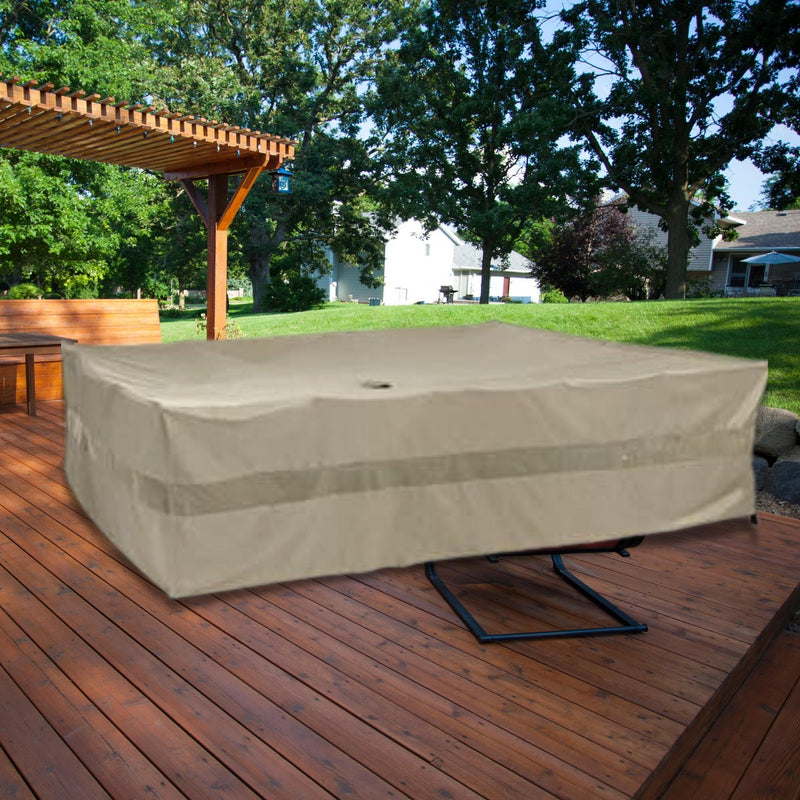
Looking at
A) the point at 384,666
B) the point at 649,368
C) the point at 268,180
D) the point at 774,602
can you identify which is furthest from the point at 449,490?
the point at 268,180

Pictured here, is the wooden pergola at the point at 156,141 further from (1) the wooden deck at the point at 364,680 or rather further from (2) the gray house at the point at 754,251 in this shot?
(2) the gray house at the point at 754,251

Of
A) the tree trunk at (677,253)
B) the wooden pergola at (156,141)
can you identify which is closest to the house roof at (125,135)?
the wooden pergola at (156,141)

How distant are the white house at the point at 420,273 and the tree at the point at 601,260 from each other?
1104 centimetres

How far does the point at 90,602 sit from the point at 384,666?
3.72 feet

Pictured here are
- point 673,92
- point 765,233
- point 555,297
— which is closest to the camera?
point 673,92

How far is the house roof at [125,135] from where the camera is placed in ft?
17.2

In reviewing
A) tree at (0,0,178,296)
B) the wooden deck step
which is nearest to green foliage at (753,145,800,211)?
tree at (0,0,178,296)

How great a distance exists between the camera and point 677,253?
16.9 metres

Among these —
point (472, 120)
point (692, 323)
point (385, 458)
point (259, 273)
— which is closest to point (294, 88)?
point (259, 273)

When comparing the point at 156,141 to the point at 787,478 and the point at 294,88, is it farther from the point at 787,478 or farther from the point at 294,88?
the point at 294,88

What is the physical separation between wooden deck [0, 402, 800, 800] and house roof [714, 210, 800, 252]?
25232 mm

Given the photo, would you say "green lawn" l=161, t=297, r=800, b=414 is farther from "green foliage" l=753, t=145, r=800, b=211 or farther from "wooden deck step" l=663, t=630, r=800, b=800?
"green foliage" l=753, t=145, r=800, b=211

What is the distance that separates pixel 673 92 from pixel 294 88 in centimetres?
1265

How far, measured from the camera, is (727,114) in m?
16.3
